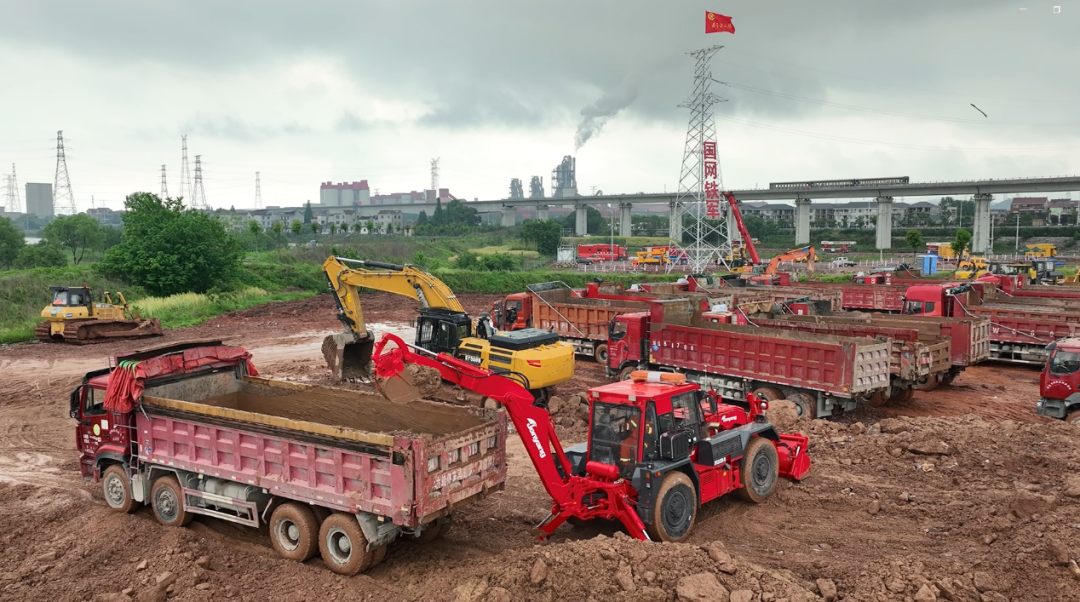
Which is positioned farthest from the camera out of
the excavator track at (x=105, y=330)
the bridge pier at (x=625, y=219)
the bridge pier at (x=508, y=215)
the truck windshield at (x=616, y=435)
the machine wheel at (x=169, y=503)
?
the bridge pier at (x=508, y=215)

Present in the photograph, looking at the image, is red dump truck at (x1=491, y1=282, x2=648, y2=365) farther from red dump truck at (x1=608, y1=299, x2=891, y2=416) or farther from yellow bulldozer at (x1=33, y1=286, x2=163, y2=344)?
yellow bulldozer at (x1=33, y1=286, x2=163, y2=344)

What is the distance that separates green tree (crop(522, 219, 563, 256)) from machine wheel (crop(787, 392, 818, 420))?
203 feet

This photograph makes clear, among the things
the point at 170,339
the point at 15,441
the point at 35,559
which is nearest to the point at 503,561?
the point at 35,559

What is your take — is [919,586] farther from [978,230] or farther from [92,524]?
[978,230]

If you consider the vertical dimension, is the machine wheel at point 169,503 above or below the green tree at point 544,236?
below

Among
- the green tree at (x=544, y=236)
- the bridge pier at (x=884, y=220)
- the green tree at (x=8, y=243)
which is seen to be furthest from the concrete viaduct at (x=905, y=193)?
→ the green tree at (x=8, y=243)

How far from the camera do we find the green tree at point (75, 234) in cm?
6850

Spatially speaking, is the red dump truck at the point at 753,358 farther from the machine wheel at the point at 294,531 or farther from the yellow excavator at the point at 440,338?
the machine wheel at the point at 294,531

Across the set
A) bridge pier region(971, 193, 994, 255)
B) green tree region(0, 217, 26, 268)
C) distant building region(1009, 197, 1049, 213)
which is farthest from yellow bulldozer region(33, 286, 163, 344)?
distant building region(1009, 197, 1049, 213)

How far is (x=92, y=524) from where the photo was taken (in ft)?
33.3

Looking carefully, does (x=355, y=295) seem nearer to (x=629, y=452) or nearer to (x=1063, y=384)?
(x=629, y=452)

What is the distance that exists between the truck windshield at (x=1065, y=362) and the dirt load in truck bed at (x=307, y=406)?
38.3 ft

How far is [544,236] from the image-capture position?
78.6 meters

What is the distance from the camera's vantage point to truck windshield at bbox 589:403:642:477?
884cm
